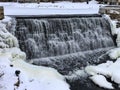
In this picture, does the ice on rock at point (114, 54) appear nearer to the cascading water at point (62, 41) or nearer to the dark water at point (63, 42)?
the dark water at point (63, 42)

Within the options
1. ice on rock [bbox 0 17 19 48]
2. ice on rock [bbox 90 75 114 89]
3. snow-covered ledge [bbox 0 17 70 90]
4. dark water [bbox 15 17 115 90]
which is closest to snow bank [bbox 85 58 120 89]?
ice on rock [bbox 90 75 114 89]

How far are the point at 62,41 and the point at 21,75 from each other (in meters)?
5.78

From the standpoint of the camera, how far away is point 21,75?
11.2 metres

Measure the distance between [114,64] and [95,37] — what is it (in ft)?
14.7

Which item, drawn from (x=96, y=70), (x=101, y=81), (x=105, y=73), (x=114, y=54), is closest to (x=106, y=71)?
(x=105, y=73)

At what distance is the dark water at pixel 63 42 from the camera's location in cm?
1511

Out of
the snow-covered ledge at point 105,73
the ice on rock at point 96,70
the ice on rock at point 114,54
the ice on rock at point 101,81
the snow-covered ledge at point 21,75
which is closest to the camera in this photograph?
the snow-covered ledge at point 21,75

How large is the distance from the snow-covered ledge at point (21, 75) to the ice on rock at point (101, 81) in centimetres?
150

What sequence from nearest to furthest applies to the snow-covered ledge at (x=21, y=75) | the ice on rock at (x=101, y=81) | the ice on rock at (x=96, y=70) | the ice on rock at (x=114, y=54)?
the snow-covered ledge at (x=21, y=75) < the ice on rock at (x=101, y=81) < the ice on rock at (x=96, y=70) < the ice on rock at (x=114, y=54)

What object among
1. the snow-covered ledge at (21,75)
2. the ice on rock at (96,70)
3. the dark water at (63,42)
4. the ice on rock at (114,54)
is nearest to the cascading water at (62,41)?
the dark water at (63,42)

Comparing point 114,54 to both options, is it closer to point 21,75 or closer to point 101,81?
point 101,81

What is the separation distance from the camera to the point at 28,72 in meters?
11.7

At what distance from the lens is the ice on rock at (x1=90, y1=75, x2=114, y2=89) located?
12109 mm

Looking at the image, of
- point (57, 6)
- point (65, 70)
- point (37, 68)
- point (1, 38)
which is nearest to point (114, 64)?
point (65, 70)
